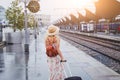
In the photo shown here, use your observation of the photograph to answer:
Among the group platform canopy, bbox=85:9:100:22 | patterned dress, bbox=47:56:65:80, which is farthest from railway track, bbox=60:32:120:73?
platform canopy, bbox=85:9:100:22

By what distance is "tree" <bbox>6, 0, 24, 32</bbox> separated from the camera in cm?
3831

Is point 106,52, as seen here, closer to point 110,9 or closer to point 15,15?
point 15,15

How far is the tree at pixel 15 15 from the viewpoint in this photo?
38.3 metres

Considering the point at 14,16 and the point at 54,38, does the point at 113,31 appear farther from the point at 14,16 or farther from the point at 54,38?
the point at 54,38

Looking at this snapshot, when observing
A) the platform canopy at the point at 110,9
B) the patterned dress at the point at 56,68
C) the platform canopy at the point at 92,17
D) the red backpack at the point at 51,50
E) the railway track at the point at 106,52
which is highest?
the platform canopy at the point at 110,9

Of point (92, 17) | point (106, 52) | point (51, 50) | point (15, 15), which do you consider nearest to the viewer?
point (51, 50)

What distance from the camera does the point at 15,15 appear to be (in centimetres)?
3841

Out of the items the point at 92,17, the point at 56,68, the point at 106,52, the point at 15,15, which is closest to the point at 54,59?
the point at 56,68

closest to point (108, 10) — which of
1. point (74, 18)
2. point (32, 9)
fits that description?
point (32, 9)

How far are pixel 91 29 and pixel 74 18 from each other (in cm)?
9624

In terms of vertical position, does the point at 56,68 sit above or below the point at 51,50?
below

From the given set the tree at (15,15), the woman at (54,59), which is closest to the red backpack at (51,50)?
the woman at (54,59)

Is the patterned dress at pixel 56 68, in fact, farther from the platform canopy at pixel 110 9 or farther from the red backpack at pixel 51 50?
the platform canopy at pixel 110 9

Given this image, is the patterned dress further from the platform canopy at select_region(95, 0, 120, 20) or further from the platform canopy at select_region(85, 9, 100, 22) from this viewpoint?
the platform canopy at select_region(85, 9, 100, 22)
